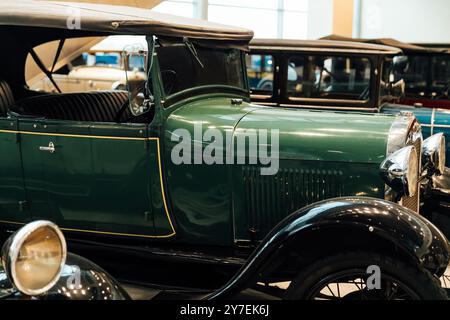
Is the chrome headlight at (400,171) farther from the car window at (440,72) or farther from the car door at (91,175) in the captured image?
the car window at (440,72)

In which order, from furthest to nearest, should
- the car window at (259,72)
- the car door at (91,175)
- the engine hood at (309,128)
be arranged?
the car window at (259,72)
the car door at (91,175)
the engine hood at (309,128)

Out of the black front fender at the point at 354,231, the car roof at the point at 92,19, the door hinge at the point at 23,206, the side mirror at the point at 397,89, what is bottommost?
the door hinge at the point at 23,206

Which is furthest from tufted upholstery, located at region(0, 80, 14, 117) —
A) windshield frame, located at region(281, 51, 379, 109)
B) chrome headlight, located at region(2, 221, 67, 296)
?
windshield frame, located at region(281, 51, 379, 109)

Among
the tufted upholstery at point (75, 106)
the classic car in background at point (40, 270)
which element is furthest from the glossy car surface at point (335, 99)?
the classic car in background at point (40, 270)

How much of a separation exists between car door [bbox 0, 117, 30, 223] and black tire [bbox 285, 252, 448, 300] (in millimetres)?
1805

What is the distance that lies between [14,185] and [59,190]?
320 millimetres

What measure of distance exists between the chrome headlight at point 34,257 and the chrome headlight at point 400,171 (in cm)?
159

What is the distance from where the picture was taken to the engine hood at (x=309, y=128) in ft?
10.2

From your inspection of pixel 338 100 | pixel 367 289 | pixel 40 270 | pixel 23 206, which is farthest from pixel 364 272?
pixel 338 100

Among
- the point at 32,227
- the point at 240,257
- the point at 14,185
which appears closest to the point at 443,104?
the point at 240,257

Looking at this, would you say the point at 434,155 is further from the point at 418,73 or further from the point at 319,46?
the point at 418,73

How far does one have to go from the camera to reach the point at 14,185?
358cm

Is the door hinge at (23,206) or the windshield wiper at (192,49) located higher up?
the windshield wiper at (192,49)
